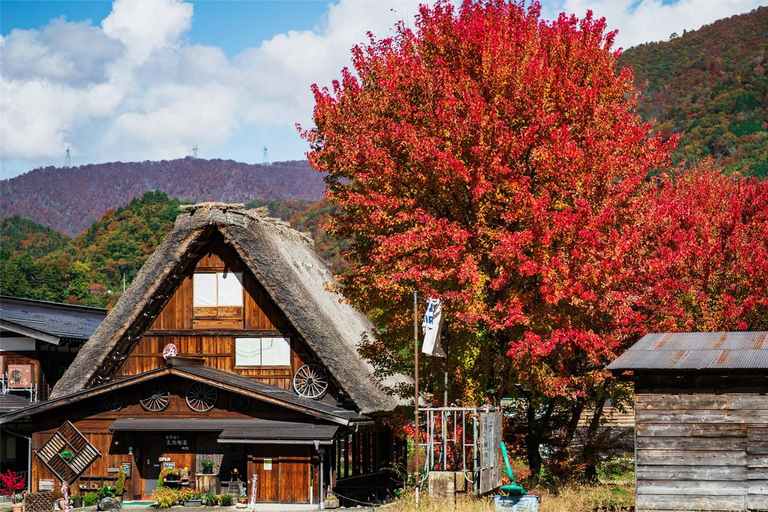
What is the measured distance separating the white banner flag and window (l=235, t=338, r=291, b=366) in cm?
921

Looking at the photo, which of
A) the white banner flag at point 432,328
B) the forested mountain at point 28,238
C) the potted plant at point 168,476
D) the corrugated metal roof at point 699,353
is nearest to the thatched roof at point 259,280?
the potted plant at point 168,476

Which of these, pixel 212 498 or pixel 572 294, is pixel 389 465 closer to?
pixel 212 498

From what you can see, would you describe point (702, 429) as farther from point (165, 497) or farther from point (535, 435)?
point (165, 497)

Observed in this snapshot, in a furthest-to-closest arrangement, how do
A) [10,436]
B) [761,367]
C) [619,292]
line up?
[10,436]
[619,292]
[761,367]

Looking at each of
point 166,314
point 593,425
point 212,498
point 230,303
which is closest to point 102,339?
point 166,314

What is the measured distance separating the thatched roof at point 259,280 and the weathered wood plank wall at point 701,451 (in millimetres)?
11464

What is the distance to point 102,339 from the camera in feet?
121

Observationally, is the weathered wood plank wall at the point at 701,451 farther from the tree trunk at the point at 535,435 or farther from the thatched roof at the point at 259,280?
the thatched roof at the point at 259,280

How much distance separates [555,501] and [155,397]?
1432 centimetres

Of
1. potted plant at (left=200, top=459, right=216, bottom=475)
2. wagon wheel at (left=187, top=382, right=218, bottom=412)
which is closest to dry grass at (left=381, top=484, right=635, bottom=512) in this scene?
potted plant at (left=200, top=459, right=216, bottom=475)

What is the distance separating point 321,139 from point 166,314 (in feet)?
29.1

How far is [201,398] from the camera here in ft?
112

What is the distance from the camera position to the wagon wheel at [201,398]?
34156 millimetres

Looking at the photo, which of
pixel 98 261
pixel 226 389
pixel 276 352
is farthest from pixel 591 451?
pixel 98 261
